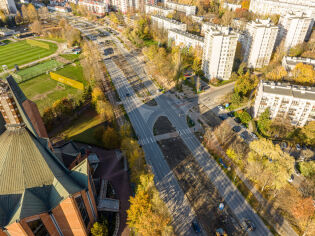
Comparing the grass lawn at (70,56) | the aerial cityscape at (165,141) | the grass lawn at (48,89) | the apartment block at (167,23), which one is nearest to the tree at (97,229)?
the aerial cityscape at (165,141)

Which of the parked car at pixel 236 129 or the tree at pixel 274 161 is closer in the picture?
the tree at pixel 274 161

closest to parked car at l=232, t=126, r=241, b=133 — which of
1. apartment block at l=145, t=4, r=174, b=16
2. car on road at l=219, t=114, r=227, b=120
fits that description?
car on road at l=219, t=114, r=227, b=120

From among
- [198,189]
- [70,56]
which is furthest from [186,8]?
[198,189]

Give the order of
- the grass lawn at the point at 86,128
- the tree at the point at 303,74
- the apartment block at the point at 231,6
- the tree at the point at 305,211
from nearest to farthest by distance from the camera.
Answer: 1. the tree at the point at 305,211
2. the grass lawn at the point at 86,128
3. the tree at the point at 303,74
4. the apartment block at the point at 231,6

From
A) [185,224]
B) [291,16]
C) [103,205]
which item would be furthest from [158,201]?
[291,16]

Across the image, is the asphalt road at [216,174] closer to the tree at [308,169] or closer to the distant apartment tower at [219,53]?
the tree at [308,169]

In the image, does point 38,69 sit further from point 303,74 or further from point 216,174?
point 303,74

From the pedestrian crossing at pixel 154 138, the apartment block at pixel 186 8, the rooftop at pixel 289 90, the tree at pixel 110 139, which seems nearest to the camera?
the tree at pixel 110 139
